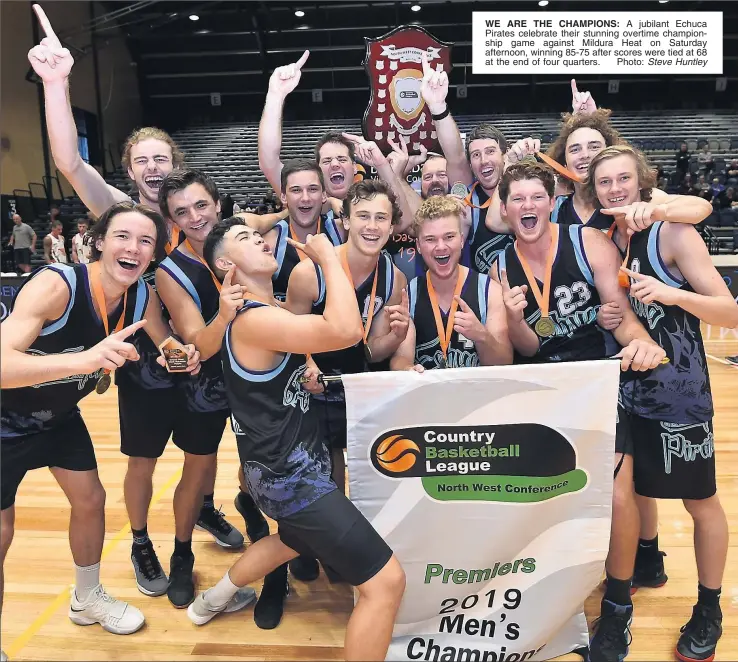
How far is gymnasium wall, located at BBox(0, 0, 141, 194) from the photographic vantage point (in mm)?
15094

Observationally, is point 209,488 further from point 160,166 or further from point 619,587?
point 619,587

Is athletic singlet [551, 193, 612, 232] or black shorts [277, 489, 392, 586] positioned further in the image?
athletic singlet [551, 193, 612, 232]

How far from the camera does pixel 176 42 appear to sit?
21062mm

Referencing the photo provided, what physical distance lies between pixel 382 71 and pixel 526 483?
12.4 feet

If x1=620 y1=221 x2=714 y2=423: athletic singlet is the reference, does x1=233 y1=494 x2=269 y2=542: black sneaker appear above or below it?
below

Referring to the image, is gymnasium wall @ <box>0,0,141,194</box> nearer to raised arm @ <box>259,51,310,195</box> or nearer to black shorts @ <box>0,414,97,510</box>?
raised arm @ <box>259,51,310,195</box>

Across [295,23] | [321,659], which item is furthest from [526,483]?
[295,23]

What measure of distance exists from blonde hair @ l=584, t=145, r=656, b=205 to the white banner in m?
0.86

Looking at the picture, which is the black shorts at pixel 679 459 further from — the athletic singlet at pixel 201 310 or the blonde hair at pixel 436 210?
the athletic singlet at pixel 201 310

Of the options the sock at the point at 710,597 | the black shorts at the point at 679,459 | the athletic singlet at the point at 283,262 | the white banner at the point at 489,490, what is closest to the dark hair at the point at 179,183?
the athletic singlet at the point at 283,262

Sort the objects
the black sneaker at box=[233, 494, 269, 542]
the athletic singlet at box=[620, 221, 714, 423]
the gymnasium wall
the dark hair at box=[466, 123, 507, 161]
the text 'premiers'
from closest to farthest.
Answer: the athletic singlet at box=[620, 221, 714, 423] < the dark hair at box=[466, 123, 507, 161] < the black sneaker at box=[233, 494, 269, 542] < the text 'premiers' < the gymnasium wall

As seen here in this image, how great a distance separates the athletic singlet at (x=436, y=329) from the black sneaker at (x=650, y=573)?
1.43 metres

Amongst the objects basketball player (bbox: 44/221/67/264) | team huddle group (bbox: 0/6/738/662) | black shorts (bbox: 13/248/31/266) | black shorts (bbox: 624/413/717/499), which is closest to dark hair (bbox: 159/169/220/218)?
team huddle group (bbox: 0/6/738/662)

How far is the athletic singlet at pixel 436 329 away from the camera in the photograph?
8.27ft
